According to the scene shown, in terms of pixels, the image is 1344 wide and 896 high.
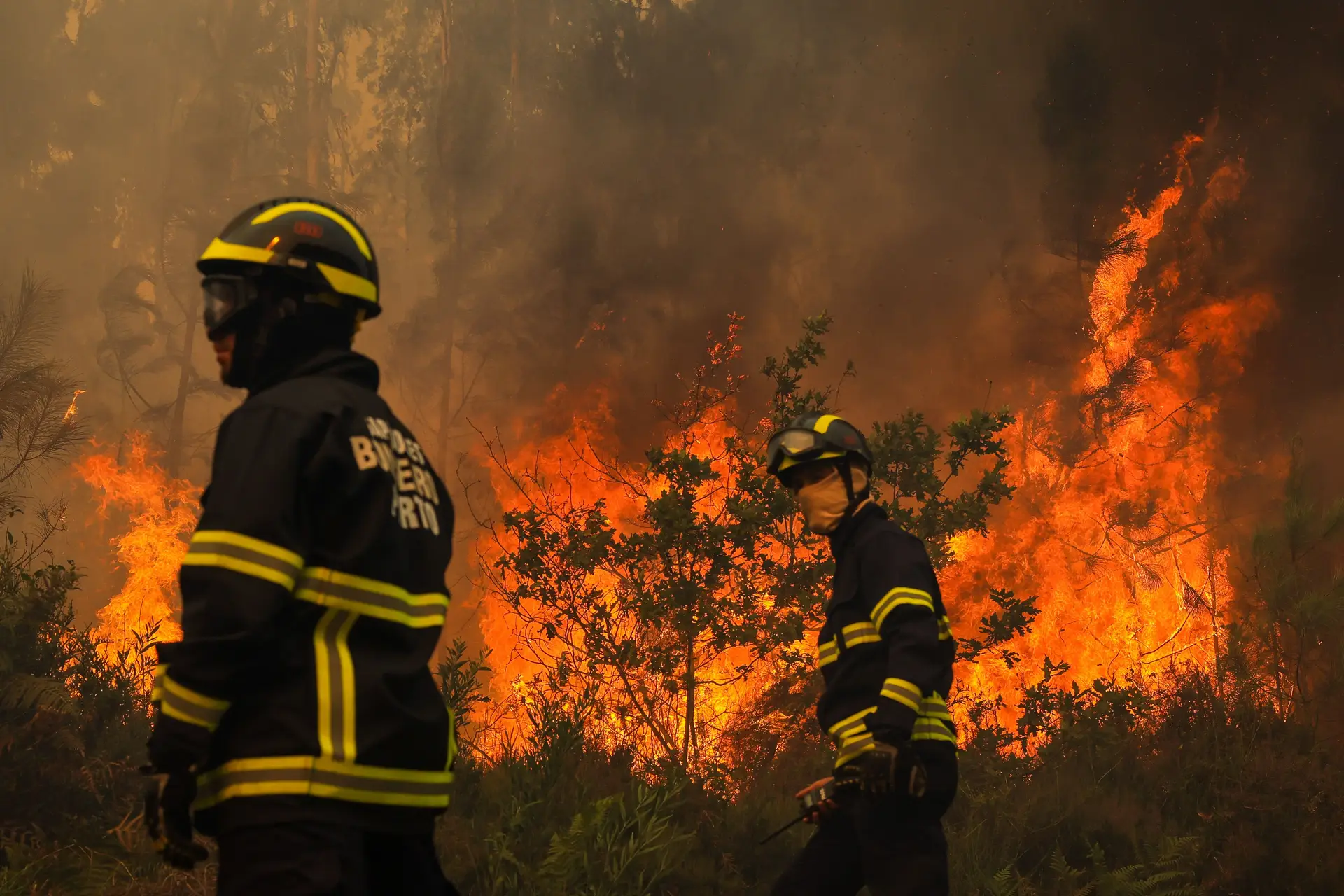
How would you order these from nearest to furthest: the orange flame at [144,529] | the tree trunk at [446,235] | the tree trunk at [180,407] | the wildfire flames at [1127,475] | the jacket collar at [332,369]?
the jacket collar at [332,369]
the wildfire flames at [1127,475]
the orange flame at [144,529]
the tree trunk at [180,407]
the tree trunk at [446,235]

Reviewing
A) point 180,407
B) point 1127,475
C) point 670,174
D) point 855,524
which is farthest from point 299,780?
point 180,407

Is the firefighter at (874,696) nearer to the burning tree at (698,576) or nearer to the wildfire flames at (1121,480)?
the burning tree at (698,576)

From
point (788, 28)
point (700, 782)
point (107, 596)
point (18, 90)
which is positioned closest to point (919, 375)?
point (788, 28)

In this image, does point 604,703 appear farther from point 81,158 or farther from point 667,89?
point 81,158

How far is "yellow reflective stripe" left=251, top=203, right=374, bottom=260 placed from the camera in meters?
2.39

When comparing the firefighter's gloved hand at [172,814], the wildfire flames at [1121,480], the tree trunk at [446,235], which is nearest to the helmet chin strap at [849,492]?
the firefighter's gloved hand at [172,814]

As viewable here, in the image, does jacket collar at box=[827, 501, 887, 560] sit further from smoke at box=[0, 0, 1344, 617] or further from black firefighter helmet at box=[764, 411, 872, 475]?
smoke at box=[0, 0, 1344, 617]

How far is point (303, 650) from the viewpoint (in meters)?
2.06

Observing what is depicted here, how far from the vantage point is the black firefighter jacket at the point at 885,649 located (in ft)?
11.7

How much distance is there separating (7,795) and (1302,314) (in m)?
17.4

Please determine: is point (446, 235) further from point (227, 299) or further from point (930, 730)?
point (227, 299)

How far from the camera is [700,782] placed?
20.9 ft

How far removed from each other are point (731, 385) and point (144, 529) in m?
18.8

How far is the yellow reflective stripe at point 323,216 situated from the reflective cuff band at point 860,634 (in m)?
2.13
